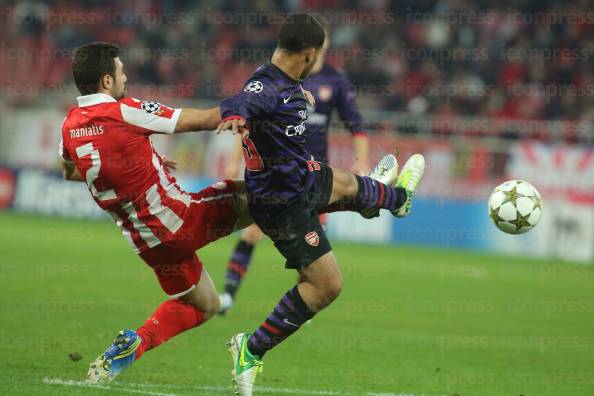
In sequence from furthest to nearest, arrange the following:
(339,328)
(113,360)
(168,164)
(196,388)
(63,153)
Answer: (339,328), (168,164), (196,388), (63,153), (113,360)

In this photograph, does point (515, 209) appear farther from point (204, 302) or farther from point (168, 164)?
point (168, 164)

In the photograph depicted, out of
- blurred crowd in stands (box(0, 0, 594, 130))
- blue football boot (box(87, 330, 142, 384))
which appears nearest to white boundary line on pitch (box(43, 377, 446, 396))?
blue football boot (box(87, 330, 142, 384))

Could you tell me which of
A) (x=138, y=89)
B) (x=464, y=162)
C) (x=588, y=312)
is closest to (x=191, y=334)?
(x=588, y=312)

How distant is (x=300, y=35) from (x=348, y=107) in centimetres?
397

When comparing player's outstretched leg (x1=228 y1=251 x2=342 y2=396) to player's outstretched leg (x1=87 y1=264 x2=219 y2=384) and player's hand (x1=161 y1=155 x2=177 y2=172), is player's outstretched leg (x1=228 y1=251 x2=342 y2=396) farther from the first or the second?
player's hand (x1=161 y1=155 x2=177 y2=172)

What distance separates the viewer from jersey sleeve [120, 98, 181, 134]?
226 inches

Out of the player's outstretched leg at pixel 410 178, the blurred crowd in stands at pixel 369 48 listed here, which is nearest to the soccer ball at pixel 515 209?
the player's outstretched leg at pixel 410 178

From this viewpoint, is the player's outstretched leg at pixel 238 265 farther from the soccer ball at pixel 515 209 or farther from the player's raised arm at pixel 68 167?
the player's raised arm at pixel 68 167

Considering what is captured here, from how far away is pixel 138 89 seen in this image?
73.4ft

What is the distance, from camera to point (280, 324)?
598 centimetres

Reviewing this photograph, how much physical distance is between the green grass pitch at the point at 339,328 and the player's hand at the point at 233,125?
6.04ft

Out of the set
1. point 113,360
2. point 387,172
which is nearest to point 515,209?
point 387,172

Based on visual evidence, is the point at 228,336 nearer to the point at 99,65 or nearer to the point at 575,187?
the point at 99,65

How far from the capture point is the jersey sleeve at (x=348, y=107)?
32.4 feet
